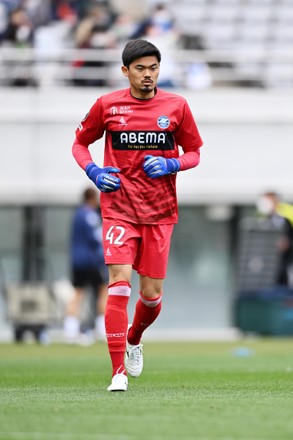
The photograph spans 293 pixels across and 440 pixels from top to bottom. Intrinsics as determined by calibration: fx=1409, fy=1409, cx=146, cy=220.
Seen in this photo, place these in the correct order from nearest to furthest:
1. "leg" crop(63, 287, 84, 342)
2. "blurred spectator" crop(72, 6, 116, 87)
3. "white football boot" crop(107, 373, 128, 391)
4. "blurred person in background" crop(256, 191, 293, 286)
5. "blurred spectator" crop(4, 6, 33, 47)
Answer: "white football boot" crop(107, 373, 128, 391) → "leg" crop(63, 287, 84, 342) → "blurred person in background" crop(256, 191, 293, 286) → "blurred spectator" crop(4, 6, 33, 47) → "blurred spectator" crop(72, 6, 116, 87)

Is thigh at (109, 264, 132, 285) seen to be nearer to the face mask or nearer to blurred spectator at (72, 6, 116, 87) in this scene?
the face mask

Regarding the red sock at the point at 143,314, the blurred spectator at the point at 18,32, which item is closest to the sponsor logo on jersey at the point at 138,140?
the red sock at the point at 143,314

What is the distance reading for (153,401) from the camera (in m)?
7.76

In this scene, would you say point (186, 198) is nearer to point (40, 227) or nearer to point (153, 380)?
point (40, 227)

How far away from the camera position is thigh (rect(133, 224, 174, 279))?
9.03 meters

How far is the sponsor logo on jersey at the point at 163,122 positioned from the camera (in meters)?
8.99

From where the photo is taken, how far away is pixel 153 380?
1012cm


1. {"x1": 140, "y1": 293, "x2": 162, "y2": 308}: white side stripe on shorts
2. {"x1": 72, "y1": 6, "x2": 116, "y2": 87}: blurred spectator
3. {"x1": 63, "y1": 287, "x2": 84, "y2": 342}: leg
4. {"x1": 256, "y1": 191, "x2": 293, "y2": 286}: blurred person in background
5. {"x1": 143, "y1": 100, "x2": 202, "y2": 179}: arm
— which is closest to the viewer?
{"x1": 143, "y1": 100, "x2": 202, "y2": 179}: arm

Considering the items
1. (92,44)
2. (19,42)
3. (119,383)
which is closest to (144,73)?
(119,383)

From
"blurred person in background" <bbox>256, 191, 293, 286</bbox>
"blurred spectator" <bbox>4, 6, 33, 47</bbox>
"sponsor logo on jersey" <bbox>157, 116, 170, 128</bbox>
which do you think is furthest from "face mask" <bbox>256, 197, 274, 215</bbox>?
"sponsor logo on jersey" <bbox>157, 116, 170, 128</bbox>

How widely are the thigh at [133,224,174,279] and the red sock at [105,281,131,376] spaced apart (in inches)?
13.1

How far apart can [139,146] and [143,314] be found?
1.22 metres

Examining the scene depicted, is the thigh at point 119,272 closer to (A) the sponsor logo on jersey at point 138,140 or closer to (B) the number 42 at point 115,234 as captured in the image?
(B) the number 42 at point 115,234

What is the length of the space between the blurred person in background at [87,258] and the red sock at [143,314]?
29.9 ft
